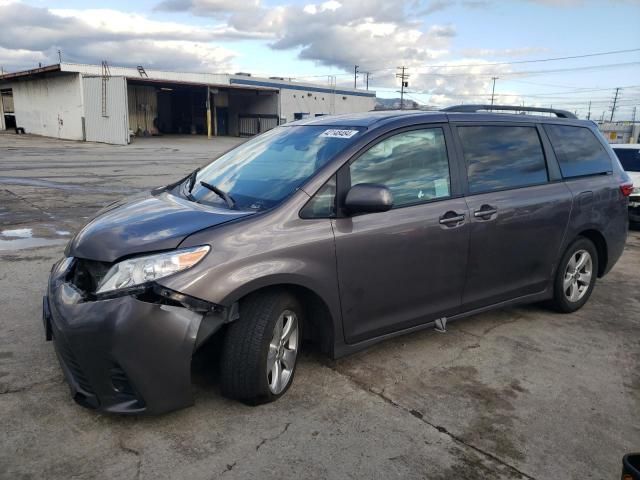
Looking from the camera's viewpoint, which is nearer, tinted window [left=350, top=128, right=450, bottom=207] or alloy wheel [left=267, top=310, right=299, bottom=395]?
alloy wheel [left=267, top=310, right=299, bottom=395]

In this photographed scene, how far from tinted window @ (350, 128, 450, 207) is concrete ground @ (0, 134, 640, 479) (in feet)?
4.03

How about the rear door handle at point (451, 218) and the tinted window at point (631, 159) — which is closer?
the rear door handle at point (451, 218)

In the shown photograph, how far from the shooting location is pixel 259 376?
3.00 meters

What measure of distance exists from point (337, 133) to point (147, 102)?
49669mm

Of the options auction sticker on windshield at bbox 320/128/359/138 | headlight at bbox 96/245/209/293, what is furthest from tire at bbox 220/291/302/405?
auction sticker on windshield at bbox 320/128/359/138

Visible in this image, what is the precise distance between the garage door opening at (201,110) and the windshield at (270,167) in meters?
45.7

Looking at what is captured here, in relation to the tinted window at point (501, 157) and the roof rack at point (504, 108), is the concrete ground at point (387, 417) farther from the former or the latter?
the roof rack at point (504, 108)

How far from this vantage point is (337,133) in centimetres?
371

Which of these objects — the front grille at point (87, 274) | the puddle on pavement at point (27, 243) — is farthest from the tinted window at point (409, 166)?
the puddle on pavement at point (27, 243)

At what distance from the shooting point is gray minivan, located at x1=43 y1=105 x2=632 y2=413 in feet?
9.02

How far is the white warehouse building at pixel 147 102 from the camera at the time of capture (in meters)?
36.2

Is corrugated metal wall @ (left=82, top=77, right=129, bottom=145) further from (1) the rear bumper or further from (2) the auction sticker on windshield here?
(2) the auction sticker on windshield

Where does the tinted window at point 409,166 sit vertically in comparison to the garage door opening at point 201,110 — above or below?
below

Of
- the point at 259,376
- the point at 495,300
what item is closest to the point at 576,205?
the point at 495,300
